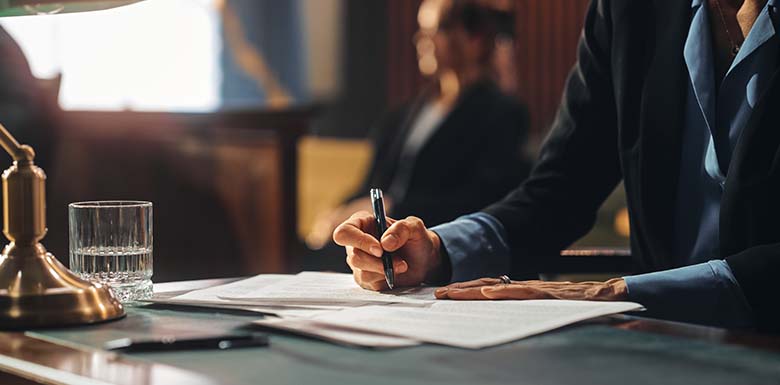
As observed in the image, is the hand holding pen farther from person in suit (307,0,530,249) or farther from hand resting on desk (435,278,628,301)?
person in suit (307,0,530,249)

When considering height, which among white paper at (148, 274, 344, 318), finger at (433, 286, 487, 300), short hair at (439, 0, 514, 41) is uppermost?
short hair at (439, 0, 514, 41)

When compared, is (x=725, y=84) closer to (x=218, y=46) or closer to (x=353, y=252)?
(x=353, y=252)

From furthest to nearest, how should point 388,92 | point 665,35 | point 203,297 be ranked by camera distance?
point 388,92 → point 665,35 → point 203,297

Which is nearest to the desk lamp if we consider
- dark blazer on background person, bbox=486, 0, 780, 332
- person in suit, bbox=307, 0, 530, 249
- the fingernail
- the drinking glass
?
the drinking glass

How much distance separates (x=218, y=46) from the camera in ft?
25.9

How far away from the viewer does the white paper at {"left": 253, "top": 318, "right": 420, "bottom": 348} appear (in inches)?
43.0

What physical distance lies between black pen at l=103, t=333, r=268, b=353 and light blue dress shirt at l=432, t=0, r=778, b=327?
0.53 m

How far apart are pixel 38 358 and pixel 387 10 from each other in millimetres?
6786

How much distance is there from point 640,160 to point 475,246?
29cm

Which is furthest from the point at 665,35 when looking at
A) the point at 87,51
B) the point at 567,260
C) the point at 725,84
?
the point at 87,51

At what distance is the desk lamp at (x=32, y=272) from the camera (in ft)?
3.97

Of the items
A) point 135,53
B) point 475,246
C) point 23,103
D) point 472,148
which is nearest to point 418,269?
point 475,246

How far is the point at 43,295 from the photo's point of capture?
4.00 feet

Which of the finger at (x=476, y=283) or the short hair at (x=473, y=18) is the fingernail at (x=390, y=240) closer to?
the finger at (x=476, y=283)
